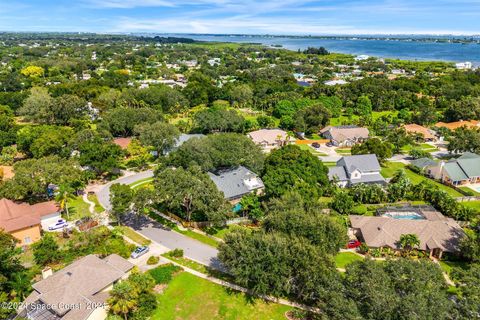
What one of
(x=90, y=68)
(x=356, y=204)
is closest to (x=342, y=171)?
(x=356, y=204)

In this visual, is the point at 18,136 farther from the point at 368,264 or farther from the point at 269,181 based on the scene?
the point at 368,264

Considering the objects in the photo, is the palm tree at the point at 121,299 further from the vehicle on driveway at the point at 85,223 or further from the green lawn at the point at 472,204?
the green lawn at the point at 472,204

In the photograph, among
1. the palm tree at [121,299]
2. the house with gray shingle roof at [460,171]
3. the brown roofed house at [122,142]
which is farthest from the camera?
the brown roofed house at [122,142]

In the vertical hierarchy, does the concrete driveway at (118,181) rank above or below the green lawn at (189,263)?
above

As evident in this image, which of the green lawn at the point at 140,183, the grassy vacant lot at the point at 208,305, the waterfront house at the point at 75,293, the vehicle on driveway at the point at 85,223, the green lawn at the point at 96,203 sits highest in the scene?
the waterfront house at the point at 75,293

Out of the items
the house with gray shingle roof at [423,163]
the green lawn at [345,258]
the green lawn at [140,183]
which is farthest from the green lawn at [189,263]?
the house with gray shingle roof at [423,163]

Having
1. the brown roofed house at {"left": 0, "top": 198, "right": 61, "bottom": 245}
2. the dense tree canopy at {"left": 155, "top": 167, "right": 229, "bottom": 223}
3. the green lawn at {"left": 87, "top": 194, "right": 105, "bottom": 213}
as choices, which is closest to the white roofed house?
the dense tree canopy at {"left": 155, "top": 167, "right": 229, "bottom": 223}

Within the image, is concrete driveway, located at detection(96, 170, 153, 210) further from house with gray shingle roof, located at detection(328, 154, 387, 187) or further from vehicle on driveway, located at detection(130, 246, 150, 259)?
house with gray shingle roof, located at detection(328, 154, 387, 187)
